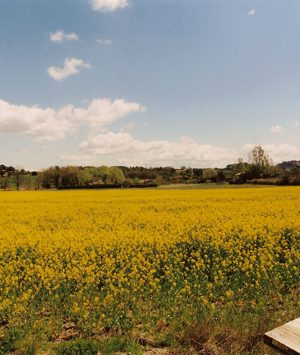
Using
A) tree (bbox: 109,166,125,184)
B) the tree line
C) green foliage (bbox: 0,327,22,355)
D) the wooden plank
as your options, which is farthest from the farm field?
tree (bbox: 109,166,125,184)

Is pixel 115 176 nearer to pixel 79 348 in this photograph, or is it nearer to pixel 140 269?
pixel 140 269

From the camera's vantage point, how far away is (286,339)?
304cm

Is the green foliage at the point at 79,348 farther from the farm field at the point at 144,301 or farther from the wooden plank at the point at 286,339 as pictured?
the wooden plank at the point at 286,339

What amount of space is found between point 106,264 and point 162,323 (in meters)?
3.02

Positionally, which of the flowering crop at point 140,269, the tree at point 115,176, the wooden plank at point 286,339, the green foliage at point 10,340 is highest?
the tree at point 115,176

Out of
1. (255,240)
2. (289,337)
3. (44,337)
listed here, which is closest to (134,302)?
(44,337)

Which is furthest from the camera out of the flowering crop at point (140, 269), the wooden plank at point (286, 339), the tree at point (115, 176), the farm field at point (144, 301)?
the tree at point (115, 176)

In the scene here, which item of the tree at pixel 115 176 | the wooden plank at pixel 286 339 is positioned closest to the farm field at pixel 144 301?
the wooden plank at pixel 286 339

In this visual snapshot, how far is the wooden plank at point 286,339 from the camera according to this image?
295 centimetres

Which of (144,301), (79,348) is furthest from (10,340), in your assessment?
(144,301)

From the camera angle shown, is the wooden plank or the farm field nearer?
the wooden plank

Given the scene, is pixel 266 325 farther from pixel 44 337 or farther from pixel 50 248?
pixel 50 248

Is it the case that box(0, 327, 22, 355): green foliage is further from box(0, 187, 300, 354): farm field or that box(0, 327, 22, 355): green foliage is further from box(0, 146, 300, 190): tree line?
box(0, 146, 300, 190): tree line

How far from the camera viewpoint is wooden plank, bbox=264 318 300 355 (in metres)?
2.95
